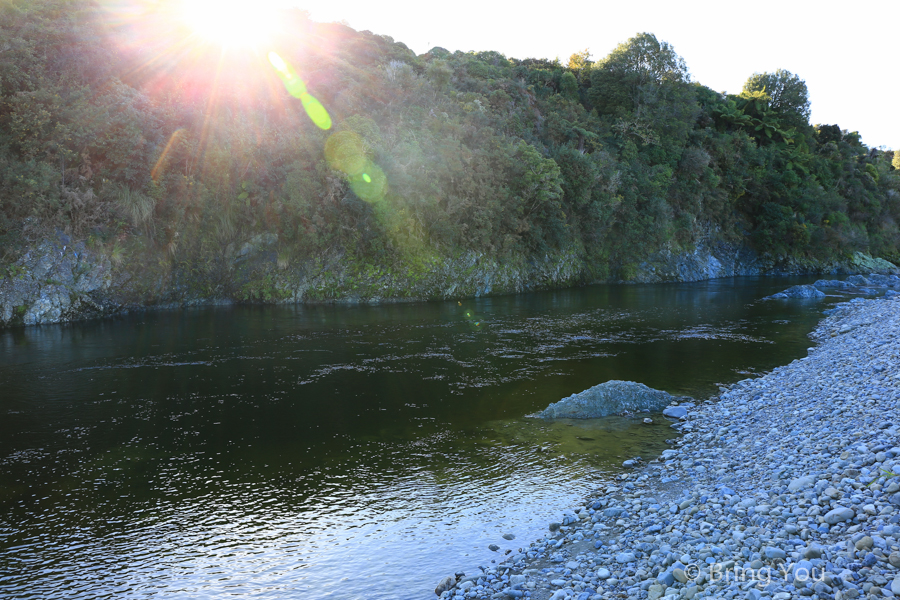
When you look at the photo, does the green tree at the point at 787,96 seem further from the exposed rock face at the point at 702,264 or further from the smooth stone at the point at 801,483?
the smooth stone at the point at 801,483

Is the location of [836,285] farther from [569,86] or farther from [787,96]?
[787,96]

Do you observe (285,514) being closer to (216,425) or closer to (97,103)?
(216,425)

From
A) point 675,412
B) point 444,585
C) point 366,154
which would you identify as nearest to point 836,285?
point 366,154

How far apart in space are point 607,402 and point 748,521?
27.8 ft

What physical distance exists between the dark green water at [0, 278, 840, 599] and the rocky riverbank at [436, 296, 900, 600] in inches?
40.6

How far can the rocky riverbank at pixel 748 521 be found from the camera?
21.7 ft

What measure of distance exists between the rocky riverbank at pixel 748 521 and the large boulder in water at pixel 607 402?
242 cm

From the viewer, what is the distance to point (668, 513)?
381 inches

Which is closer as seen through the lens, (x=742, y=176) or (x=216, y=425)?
(x=216, y=425)

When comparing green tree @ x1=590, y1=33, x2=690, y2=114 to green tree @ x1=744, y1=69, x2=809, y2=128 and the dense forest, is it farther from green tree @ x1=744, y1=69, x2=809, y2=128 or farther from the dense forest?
green tree @ x1=744, y1=69, x2=809, y2=128

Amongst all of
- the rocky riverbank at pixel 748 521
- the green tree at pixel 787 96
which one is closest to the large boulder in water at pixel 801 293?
the rocky riverbank at pixel 748 521

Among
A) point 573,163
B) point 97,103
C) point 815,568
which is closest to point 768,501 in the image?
point 815,568

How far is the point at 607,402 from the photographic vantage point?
16969 millimetres

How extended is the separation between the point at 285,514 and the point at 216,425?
22.6 ft
